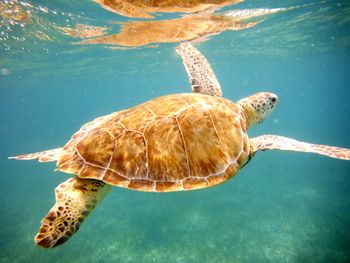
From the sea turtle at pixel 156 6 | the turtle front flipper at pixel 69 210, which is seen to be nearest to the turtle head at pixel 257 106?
the turtle front flipper at pixel 69 210

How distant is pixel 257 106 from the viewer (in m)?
5.07

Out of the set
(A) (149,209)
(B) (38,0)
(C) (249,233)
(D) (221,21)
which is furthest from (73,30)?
(C) (249,233)

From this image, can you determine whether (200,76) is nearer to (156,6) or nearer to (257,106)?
(257,106)

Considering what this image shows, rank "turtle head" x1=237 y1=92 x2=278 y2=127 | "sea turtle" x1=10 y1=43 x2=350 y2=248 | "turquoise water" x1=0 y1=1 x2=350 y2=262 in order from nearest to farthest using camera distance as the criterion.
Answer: "sea turtle" x1=10 y1=43 x2=350 y2=248
"turtle head" x1=237 y1=92 x2=278 y2=127
"turquoise water" x1=0 y1=1 x2=350 y2=262

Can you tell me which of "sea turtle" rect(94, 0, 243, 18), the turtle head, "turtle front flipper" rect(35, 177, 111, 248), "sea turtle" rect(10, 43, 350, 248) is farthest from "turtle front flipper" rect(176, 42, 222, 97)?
"turtle front flipper" rect(35, 177, 111, 248)

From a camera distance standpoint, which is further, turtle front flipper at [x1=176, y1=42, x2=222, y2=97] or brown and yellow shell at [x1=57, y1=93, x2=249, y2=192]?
turtle front flipper at [x1=176, y1=42, x2=222, y2=97]

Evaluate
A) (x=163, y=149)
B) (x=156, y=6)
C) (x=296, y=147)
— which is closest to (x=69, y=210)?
(x=163, y=149)

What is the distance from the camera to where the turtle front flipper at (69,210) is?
9.21 feet

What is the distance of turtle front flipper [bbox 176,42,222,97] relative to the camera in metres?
5.83

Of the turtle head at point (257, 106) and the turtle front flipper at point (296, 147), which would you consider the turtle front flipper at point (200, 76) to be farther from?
the turtle front flipper at point (296, 147)

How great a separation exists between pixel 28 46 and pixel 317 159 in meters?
26.1

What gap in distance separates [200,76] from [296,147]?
3194 millimetres

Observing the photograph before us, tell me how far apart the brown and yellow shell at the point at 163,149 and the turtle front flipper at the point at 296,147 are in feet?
1.39

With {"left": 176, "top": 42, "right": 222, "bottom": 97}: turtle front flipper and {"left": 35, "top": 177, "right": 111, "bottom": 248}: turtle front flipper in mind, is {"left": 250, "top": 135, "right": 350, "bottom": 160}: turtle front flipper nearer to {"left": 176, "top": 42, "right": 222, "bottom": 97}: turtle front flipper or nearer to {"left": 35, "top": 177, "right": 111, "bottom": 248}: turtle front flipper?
{"left": 176, "top": 42, "right": 222, "bottom": 97}: turtle front flipper
